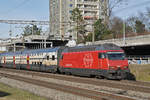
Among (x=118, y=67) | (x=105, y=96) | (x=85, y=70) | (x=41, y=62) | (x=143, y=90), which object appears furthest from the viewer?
(x=41, y=62)

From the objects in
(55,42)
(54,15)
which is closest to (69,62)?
(55,42)

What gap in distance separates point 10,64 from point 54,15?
7571 centimetres

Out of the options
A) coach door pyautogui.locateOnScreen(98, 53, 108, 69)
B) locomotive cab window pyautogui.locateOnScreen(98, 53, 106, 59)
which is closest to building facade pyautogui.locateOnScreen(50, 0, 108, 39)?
locomotive cab window pyautogui.locateOnScreen(98, 53, 106, 59)

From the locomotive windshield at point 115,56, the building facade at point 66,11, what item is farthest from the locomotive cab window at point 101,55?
the building facade at point 66,11

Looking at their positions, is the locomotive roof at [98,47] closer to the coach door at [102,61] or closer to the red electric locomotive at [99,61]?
the red electric locomotive at [99,61]

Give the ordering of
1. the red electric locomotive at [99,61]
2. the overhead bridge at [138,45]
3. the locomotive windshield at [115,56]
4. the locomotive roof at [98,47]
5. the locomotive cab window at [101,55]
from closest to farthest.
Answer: the red electric locomotive at [99,61], the locomotive windshield at [115,56], the locomotive cab window at [101,55], the locomotive roof at [98,47], the overhead bridge at [138,45]

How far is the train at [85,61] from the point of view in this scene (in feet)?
67.9

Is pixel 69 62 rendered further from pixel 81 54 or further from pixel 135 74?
pixel 135 74

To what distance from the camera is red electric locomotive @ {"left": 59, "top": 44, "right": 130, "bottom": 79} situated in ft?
67.3

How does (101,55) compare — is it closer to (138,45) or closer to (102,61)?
(102,61)

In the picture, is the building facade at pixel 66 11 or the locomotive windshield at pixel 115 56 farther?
the building facade at pixel 66 11

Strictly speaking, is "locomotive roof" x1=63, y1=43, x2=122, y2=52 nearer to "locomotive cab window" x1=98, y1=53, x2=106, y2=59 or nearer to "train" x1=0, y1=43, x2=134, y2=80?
"train" x1=0, y1=43, x2=134, y2=80

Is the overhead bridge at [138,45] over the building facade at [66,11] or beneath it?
beneath

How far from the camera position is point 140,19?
244ft
